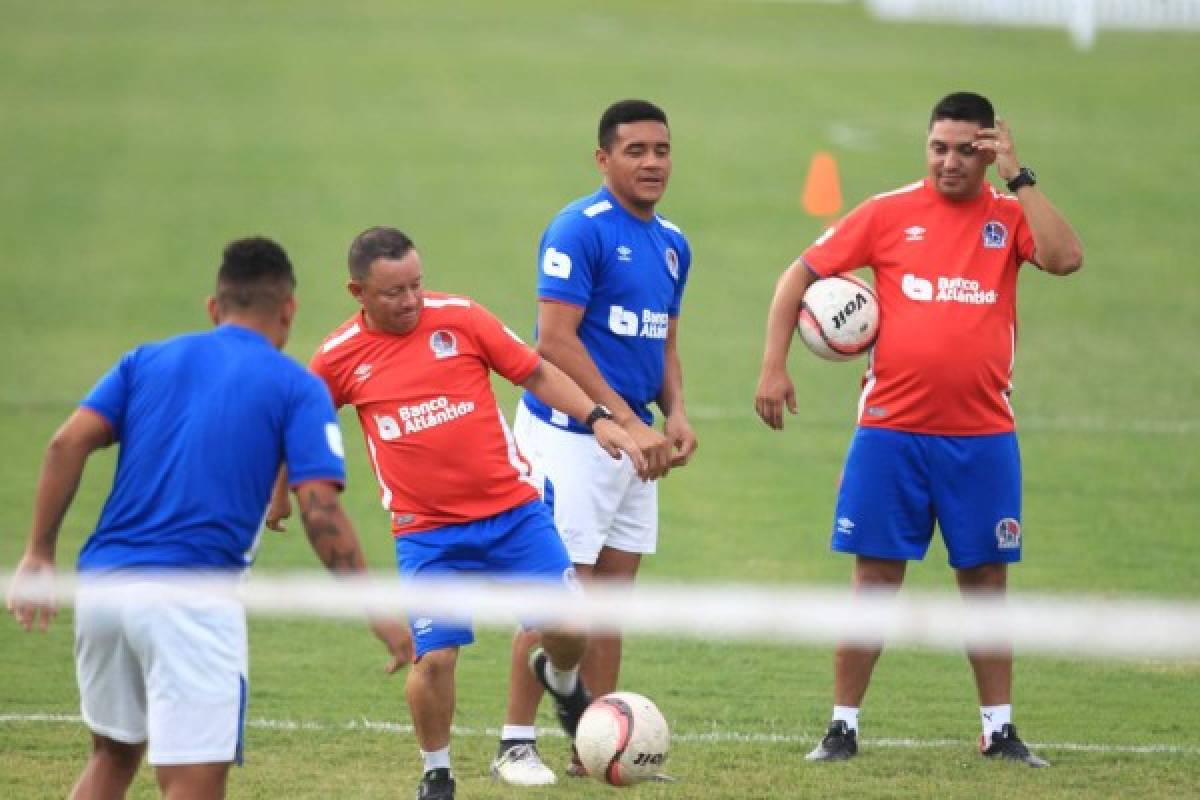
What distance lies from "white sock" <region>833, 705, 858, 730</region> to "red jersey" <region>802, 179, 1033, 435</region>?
4.20 feet

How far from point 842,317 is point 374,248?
2.29m

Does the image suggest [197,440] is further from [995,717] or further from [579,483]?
[995,717]

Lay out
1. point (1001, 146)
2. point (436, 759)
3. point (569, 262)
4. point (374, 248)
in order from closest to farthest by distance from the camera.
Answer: point (374, 248) → point (436, 759) → point (569, 262) → point (1001, 146)

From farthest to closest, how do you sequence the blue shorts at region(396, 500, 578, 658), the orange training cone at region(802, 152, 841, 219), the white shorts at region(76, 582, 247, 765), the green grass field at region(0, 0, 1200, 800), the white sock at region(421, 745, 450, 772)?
the orange training cone at region(802, 152, 841, 219), the green grass field at region(0, 0, 1200, 800), the blue shorts at region(396, 500, 578, 658), the white sock at region(421, 745, 450, 772), the white shorts at region(76, 582, 247, 765)

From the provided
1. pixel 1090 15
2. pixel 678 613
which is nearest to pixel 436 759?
pixel 678 613

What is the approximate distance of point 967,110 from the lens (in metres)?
9.16

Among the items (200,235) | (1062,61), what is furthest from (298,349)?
(1062,61)

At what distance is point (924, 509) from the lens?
932 cm

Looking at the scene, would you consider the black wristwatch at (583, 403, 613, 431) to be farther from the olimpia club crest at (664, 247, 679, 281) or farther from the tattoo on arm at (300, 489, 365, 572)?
the tattoo on arm at (300, 489, 365, 572)

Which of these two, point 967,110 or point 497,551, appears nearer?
point 497,551

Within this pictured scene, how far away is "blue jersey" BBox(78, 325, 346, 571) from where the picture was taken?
6680mm

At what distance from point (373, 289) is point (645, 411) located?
5.44 ft

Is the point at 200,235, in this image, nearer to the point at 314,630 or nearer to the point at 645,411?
the point at 314,630

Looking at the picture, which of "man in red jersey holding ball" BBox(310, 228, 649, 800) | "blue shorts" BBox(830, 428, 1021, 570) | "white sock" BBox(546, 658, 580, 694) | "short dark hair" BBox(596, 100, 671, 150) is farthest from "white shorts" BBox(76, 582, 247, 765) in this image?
"blue shorts" BBox(830, 428, 1021, 570)
